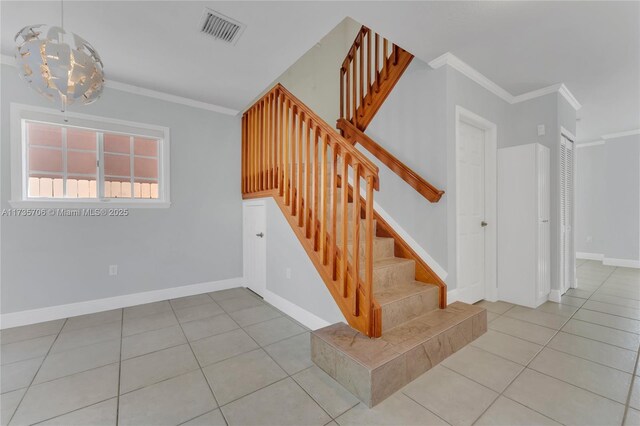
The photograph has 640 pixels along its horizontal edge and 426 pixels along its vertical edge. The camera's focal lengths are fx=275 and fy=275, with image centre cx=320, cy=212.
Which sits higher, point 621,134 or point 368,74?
point 368,74

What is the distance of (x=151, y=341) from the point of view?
2.41m

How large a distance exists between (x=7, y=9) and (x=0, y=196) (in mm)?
1679

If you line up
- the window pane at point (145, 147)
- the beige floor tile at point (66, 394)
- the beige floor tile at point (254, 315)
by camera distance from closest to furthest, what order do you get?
the beige floor tile at point (66, 394), the beige floor tile at point (254, 315), the window pane at point (145, 147)

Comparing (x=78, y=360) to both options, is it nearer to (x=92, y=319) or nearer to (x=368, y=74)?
(x=92, y=319)

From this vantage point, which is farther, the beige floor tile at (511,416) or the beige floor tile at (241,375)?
the beige floor tile at (241,375)

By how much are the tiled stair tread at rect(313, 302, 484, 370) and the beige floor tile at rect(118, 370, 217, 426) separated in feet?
2.68

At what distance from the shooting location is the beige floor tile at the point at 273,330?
7.94 ft

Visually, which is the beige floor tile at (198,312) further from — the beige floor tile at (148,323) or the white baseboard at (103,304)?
the white baseboard at (103,304)

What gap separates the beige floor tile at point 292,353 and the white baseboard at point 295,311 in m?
0.15

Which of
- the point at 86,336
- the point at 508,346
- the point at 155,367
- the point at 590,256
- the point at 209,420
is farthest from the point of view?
the point at 590,256

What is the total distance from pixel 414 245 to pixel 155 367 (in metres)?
2.45

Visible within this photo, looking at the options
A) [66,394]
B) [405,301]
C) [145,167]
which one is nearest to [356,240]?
[405,301]

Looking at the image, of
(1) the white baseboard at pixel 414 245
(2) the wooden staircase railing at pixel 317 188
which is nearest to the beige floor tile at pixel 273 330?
(2) the wooden staircase railing at pixel 317 188

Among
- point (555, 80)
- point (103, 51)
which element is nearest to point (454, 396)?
point (555, 80)
